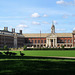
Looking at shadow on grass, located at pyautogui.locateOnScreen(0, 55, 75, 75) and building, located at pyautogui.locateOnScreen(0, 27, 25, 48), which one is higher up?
building, located at pyautogui.locateOnScreen(0, 27, 25, 48)

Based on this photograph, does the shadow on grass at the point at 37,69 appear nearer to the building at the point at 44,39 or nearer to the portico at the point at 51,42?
the building at the point at 44,39

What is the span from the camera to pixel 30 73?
13.4 meters

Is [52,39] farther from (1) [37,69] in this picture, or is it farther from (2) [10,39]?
(1) [37,69]

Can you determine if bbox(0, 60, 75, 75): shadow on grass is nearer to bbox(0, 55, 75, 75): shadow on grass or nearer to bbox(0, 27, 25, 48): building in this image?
bbox(0, 55, 75, 75): shadow on grass

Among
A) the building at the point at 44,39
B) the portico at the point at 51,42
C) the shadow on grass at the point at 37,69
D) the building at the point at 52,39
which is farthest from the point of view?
the portico at the point at 51,42

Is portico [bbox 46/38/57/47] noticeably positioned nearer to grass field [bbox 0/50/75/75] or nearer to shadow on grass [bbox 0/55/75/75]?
grass field [bbox 0/50/75/75]

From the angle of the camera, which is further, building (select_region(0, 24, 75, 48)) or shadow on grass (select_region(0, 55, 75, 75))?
building (select_region(0, 24, 75, 48))

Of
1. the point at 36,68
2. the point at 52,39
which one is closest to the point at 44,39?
the point at 52,39

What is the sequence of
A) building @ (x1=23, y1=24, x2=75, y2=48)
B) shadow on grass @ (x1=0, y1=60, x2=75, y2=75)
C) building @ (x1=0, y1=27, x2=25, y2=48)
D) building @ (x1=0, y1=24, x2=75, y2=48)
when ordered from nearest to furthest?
shadow on grass @ (x1=0, y1=60, x2=75, y2=75) < building @ (x1=0, y1=27, x2=25, y2=48) < building @ (x1=0, y1=24, x2=75, y2=48) < building @ (x1=23, y1=24, x2=75, y2=48)

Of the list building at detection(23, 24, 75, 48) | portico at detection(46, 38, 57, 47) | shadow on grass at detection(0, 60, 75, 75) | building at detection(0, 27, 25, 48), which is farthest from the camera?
portico at detection(46, 38, 57, 47)

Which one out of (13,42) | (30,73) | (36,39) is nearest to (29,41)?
(36,39)

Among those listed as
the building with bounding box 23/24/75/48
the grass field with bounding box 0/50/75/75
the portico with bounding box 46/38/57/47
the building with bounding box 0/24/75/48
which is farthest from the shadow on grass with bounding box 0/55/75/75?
the portico with bounding box 46/38/57/47

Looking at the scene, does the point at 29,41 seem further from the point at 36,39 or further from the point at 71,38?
the point at 71,38

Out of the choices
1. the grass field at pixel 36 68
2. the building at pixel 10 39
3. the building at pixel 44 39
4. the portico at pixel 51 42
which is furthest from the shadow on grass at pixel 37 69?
the portico at pixel 51 42
